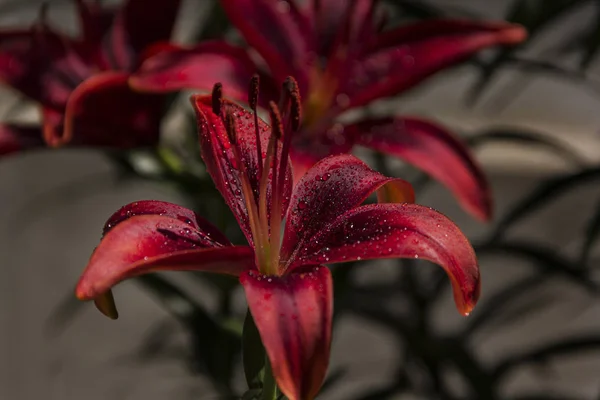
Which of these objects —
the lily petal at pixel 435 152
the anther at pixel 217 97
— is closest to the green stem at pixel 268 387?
the anther at pixel 217 97

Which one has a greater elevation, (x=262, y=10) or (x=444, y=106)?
(x=262, y=10)

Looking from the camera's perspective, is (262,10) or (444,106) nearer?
(262,10)

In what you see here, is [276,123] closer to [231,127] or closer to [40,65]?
[231,127]

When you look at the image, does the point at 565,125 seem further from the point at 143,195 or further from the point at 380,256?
the point at 380,256

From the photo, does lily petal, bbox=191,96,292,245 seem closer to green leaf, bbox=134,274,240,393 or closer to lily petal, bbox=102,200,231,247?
lily petal, bbox=102,200,231,247

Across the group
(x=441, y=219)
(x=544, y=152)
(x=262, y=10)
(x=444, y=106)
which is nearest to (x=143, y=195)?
(x=444, y=106)

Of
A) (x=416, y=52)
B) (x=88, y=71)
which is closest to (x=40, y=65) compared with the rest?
(x=88, y=71)
